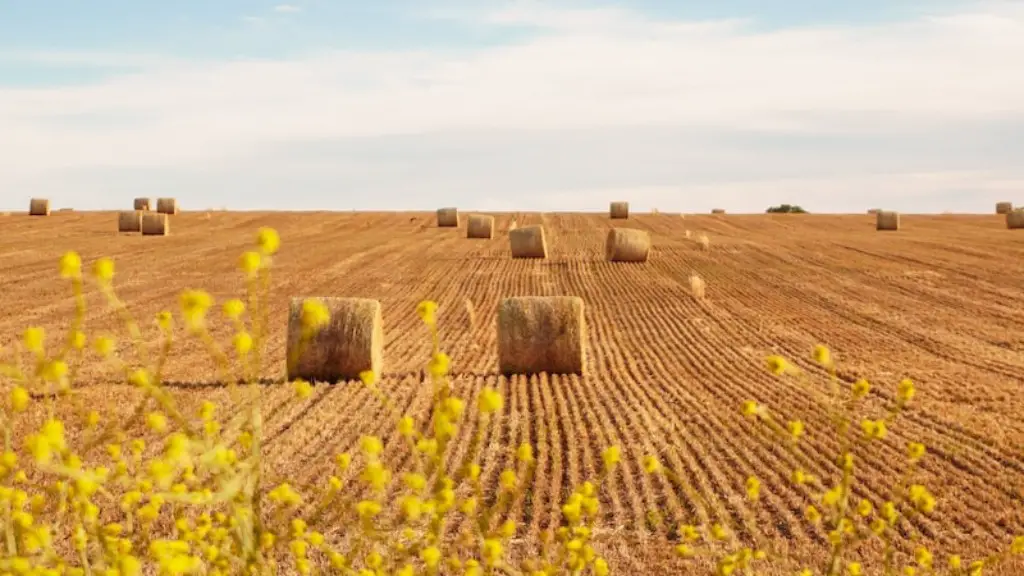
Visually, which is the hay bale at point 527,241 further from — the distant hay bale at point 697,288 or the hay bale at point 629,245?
the distant hay bale at point 697,288

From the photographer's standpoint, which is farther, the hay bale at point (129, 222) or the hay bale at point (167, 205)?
the hay bale at point (167, 205)

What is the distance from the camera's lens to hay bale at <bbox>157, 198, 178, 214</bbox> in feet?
207

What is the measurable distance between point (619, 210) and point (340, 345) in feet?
153

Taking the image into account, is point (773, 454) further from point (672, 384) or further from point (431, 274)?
point (431, 274)

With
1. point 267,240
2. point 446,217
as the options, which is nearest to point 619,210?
point 446,217

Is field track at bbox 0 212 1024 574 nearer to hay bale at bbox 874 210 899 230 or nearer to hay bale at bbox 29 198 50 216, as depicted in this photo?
hay bale at bbox 874 210 899 230

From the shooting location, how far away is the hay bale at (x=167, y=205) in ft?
207

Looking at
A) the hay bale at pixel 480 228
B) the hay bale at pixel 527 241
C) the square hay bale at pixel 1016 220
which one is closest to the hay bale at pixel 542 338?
the hay bale at pixel 527 241

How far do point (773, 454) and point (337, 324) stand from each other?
22.1 ft

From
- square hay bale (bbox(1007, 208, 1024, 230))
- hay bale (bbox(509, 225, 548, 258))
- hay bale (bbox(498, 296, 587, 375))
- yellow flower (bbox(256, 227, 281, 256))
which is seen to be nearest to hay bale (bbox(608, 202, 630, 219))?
square hay bale (bbox(1007, 208, 1024, 230))

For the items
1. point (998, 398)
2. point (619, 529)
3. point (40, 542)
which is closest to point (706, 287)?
point (998, 398)

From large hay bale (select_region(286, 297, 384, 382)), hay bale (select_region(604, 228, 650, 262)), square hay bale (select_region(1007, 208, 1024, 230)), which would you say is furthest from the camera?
square hay bale (select_region(1007, 208, 1024, 230))

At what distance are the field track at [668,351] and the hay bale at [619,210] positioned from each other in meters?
13.6

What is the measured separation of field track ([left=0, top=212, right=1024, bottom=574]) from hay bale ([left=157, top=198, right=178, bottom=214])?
1428 centimetres
